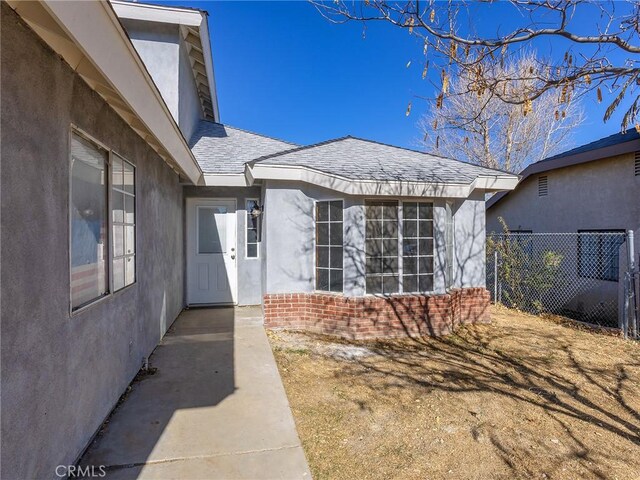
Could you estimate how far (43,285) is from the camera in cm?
228

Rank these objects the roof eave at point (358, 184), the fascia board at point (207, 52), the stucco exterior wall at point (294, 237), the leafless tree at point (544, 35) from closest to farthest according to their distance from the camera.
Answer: the leafless tree at point (544, 35)
the roof eave at point (358, 184)
the stucco exterior wall at point (294, 237)
the fascia board at point (207, 52)

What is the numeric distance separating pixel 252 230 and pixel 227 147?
2.55 meters

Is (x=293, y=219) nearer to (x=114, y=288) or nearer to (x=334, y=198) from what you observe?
(x=334, y=198)

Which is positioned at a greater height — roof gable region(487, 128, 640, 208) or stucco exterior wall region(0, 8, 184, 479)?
roof gable region(487, 128, 640, 208)

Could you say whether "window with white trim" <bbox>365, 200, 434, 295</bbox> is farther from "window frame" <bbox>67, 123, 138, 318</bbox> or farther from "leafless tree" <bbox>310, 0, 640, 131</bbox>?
"window frame" <bbox>67, 123, 138, 318</bbox>

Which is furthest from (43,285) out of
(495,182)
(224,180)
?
(495,182)

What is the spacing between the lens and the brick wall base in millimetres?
6242

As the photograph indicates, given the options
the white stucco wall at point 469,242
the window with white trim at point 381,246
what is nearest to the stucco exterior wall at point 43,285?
the window with white trim at point 381,246

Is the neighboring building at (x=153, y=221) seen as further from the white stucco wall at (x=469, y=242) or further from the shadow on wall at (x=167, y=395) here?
the shadow on wall at (x=167, y=395)

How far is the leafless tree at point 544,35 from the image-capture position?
3242mm

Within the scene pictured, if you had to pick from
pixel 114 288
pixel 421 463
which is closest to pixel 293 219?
pixel 114 288

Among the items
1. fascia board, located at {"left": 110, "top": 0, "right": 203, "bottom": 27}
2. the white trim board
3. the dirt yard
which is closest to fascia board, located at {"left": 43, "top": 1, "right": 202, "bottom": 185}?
the white trim board

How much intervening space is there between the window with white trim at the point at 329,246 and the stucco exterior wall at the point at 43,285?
3.63m

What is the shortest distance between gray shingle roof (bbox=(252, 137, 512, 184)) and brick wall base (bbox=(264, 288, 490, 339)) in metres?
2.11
